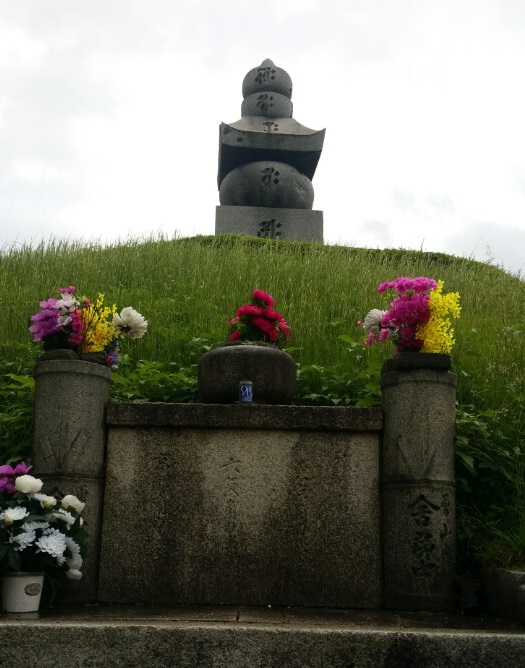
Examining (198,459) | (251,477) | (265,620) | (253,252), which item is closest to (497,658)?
(265,620)

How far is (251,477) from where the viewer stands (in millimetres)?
3971

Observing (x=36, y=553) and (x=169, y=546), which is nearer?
(x=36, y=553)

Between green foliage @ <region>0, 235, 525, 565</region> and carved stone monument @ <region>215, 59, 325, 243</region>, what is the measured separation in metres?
1.88

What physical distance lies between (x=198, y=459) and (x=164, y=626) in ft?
4.00

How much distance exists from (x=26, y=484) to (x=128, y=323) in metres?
1.33

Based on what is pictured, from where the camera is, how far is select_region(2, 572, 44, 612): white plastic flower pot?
10.9 ft

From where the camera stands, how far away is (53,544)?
11.2ft

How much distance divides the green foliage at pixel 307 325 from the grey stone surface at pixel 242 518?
0.67m

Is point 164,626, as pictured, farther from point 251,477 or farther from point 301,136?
point 301,136

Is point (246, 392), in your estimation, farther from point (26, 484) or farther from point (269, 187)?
point (269, 187)

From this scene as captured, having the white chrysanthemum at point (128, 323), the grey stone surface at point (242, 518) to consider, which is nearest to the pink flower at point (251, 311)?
the white chrysanthemum at point (128, 323)

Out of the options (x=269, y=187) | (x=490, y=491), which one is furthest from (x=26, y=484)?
(x=269, y=187)

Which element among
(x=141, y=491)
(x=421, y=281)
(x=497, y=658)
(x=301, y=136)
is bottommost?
(x=497, y=658)

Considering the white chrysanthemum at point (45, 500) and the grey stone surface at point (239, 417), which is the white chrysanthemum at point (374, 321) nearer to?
the grey stone surface at point (239, 417)
